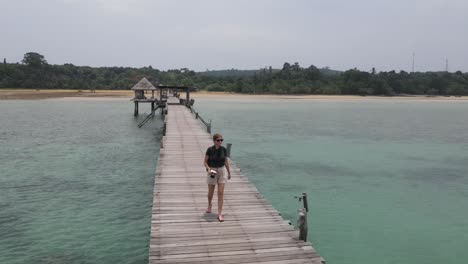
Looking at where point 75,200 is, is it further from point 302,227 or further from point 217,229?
point 302,227

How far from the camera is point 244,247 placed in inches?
320

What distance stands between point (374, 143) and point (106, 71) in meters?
121

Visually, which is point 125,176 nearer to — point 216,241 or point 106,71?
point 216,241

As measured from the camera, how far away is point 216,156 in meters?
9.59

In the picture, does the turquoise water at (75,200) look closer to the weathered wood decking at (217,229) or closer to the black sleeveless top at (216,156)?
the weathered wood decking at (217,229)

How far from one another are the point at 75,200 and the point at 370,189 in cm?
1193

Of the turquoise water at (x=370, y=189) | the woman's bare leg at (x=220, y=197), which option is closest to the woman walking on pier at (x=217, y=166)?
the woman's bare leg at (x=220, y=197)

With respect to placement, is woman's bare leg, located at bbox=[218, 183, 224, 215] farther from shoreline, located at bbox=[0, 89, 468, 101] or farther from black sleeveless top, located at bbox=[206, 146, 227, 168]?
shoreline, located at bbox=[0, 89, 468, 101]

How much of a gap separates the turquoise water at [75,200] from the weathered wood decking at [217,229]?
5.14ft

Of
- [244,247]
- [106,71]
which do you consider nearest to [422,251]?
[244,247]

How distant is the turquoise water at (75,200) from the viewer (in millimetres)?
11117

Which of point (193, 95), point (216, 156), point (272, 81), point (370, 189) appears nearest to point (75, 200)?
point (216, 156)

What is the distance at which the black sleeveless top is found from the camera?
9.59 meters

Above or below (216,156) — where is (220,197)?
below
